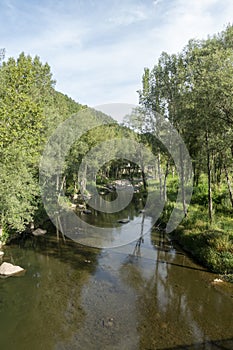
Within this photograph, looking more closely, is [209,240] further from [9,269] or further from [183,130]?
[9,269]

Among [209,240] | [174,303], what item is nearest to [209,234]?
[209,240]

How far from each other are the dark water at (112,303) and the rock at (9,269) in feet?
2.12

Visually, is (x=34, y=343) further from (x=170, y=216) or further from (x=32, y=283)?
(x=170, y=216)

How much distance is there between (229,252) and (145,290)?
634 centimetres

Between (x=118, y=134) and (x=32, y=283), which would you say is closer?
(x=32, y=283)

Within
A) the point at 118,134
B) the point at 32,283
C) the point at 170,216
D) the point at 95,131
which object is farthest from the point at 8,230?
the point at 118,134

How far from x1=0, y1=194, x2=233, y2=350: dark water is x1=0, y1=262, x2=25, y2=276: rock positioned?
65cm

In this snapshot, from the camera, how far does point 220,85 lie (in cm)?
1608

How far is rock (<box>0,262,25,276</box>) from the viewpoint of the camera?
1678cm

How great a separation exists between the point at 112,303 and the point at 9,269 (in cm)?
772

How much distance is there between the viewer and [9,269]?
56.0ft

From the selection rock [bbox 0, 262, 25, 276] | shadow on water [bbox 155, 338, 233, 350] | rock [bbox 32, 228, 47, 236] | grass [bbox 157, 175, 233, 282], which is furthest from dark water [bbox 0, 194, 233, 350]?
rock [bbox 32, 228, 47, 236]

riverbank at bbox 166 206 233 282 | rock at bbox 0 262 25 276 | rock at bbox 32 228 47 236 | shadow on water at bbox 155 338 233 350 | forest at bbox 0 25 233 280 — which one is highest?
forest at bbox 0 25 233 280

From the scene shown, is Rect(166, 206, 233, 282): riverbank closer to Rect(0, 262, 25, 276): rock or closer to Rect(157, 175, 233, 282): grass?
Rect(157, 175, 233, 282): grass
